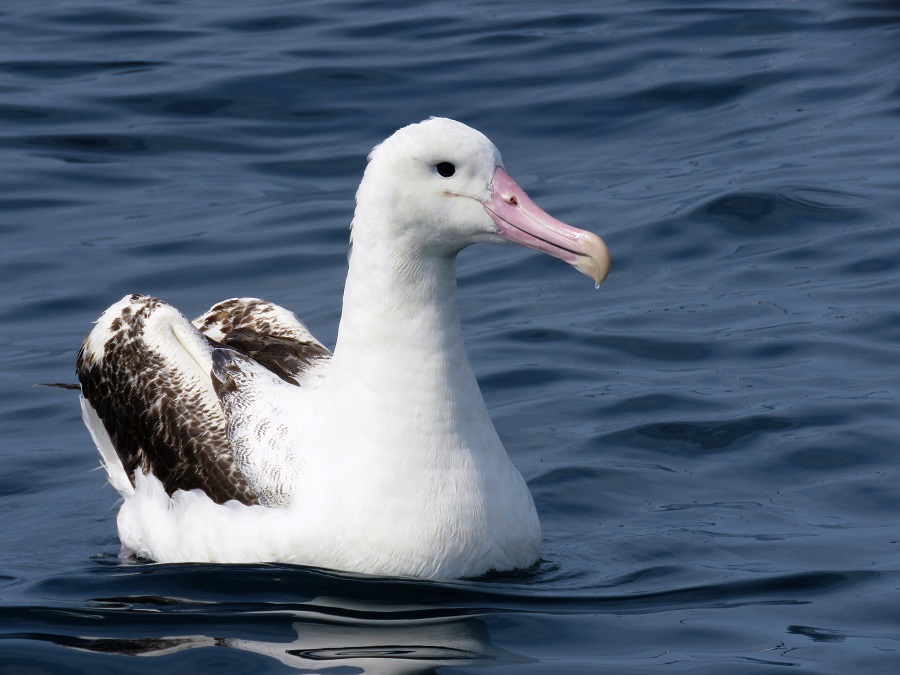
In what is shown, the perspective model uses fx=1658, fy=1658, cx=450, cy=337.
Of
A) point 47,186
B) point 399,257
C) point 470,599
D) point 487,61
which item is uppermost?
point 487,61

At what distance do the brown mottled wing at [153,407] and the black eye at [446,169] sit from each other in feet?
5.31

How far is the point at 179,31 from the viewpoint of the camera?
18031 mm

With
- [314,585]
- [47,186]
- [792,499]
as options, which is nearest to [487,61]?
[47,186]

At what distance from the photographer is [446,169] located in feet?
22.1

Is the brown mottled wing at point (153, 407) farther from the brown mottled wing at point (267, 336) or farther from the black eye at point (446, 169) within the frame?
the black eye at point (446, 169)

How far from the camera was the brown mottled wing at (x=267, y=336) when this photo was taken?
26.7 ft

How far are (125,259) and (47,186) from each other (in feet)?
6.37

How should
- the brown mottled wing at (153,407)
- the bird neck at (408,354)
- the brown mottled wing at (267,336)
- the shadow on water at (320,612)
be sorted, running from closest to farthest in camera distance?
the shadow on water at (320,612) → the bird neck at (408,354) → the brown mottled wing at (153,407) → the brown mottled wing at (267,336)

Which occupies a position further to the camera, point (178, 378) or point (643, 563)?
point (178, 378)

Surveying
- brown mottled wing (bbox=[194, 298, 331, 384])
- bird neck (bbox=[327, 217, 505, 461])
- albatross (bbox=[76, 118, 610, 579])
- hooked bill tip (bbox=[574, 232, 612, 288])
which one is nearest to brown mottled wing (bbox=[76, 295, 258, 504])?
albatross (bbox=[76, 118, 610, 579])

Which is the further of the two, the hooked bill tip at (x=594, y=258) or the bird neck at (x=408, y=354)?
the bird neck at (x=408, y=354)

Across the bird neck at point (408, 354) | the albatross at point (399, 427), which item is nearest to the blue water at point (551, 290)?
the albatross at point (399, 427)

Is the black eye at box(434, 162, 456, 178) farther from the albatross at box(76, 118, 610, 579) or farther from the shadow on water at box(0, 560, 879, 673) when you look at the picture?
the shadow on water at box(0, 560, 879, 673)

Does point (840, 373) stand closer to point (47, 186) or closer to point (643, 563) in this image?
point (643, 563)
